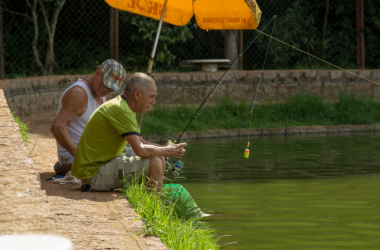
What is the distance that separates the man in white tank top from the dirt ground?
301mm

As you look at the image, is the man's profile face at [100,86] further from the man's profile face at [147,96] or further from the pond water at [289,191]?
the pond water at [289,191]

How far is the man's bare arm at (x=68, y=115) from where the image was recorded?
512cm

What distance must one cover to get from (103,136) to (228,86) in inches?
251

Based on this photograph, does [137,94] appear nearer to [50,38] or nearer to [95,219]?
[95,219]

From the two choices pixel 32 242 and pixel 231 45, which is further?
pixel 231 45

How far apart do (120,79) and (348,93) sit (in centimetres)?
735

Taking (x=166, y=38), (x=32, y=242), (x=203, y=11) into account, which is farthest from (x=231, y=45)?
(x=32, y=242)

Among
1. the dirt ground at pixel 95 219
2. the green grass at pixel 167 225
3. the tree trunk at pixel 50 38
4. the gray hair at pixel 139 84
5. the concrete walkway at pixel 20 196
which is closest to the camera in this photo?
the concrete walkway at pixel 20 196

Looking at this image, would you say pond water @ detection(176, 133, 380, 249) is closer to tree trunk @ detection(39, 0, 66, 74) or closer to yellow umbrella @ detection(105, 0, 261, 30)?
yellow umbrella @ detection(105, 0, 261, 30)

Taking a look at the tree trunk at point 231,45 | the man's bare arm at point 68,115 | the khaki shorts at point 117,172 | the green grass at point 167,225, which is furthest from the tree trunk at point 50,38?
the green grass at point 167,225

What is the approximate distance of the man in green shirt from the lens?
4594 mm

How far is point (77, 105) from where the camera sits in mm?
5219

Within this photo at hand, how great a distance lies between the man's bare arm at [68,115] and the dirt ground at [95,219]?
1.16 feet

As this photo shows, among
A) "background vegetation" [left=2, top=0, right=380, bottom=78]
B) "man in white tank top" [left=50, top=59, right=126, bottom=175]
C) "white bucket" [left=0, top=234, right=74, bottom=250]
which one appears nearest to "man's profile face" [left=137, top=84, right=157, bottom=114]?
"man in white tank top" [left=50, top=59, right=126, bottom=175]
